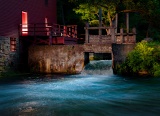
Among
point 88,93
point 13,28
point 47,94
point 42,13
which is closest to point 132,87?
point 88,93

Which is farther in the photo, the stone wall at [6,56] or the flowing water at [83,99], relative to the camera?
the stone wall at [6,56]

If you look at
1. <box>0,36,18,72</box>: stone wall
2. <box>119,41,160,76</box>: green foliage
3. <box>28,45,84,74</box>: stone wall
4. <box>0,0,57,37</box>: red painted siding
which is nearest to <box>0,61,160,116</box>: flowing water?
<box>119,41,160,76</box>: green foliage

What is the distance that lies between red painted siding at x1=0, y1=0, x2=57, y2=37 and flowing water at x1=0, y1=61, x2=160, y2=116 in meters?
7.87

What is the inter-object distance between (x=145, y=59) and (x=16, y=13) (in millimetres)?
10979

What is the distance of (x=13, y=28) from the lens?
2280 cm

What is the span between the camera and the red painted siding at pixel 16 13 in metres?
21.7

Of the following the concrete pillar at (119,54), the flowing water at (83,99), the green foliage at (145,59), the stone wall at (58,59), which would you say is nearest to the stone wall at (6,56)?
the stone wall at (58,59)

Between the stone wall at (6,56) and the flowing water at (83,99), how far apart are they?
5.79 meters

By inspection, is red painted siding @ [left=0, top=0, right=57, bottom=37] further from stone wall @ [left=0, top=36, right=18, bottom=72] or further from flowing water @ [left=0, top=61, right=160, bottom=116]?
flowing water @ [left=0, top=61, right=160, bottom=116]

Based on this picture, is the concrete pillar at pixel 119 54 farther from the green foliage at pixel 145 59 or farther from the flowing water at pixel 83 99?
the flowing water at pixel 83 99

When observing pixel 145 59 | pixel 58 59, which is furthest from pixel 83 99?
pixel 58 59

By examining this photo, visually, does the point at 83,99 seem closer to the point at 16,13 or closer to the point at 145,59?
the point at 145,59

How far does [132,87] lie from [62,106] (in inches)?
213

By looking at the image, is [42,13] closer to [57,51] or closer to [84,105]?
[57,51]
